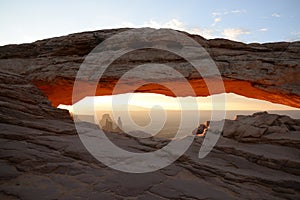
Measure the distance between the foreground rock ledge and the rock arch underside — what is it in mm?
3395

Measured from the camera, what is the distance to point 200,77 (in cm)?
1455

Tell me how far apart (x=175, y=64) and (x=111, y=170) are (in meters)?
9.98

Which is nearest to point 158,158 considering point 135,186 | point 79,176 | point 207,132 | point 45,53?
point 135,186

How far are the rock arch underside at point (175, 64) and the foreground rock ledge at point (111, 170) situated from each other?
3395 mm

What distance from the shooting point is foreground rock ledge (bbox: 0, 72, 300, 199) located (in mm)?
5668

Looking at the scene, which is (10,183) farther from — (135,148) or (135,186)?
(135,148)

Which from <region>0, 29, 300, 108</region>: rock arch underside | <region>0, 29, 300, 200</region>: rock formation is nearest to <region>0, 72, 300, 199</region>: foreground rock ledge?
<region>0, 29, 300, 200</region>: rock formation

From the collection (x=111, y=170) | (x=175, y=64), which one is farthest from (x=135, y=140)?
(x=175, y=64)

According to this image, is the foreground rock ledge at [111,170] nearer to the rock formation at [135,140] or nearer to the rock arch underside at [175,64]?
the rock formation at [135,140]

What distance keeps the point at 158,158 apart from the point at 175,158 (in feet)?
2.67

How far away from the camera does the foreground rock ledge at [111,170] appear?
5.67 m

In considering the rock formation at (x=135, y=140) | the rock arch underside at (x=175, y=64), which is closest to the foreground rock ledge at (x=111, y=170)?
the rock formation at (x=135, y=140)

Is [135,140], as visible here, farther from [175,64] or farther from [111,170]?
[175,64]

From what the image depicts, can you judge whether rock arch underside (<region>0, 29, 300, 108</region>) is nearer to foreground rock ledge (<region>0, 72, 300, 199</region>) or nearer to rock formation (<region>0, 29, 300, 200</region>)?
rock formation (<region>0, 29, 300, 200</region>)
